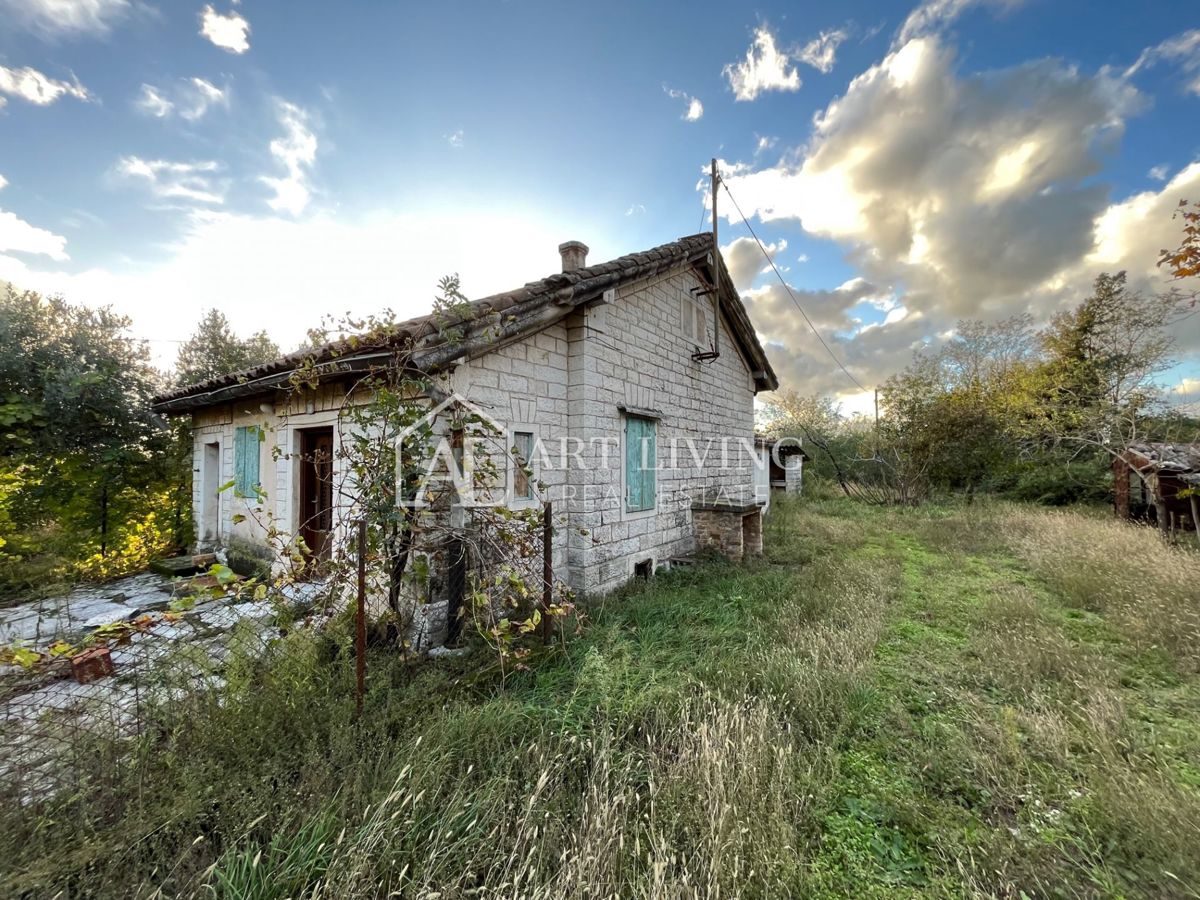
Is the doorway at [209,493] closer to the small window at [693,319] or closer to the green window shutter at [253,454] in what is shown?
the green window shutter at [253,454]

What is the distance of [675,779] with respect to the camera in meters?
2.35

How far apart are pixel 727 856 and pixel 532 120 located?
8.13m

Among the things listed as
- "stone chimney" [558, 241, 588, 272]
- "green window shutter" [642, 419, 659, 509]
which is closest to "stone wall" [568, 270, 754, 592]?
"green window shutter" [642, 419, 659, 509]

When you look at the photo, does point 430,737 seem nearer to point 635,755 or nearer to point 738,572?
point 635,755

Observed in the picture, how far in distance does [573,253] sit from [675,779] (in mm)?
6464

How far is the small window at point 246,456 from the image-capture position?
244 inches

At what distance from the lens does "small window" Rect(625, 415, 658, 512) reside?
6500mm

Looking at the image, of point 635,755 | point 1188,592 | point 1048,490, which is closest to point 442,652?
point 635,755

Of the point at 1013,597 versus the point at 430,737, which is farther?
the point at 1013,597

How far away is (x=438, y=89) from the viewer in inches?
226

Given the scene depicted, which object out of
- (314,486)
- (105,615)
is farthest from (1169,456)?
(105,615)

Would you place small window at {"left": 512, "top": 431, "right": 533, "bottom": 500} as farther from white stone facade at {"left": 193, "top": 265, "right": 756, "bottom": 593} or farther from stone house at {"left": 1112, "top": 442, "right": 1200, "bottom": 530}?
stone house at {"left": 1112, "top": 442, "right": 1200, "bottom": 530}

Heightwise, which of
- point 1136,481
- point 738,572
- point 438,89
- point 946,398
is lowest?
point 738,572

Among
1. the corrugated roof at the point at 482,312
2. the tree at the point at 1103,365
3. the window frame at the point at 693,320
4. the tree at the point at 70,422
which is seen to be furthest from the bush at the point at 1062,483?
the tree at the point at 70,422
